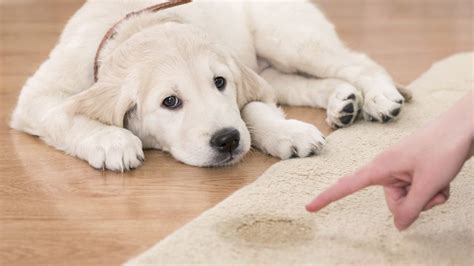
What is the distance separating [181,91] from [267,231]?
627mm

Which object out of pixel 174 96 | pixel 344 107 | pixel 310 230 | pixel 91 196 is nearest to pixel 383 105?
pixel 344 107

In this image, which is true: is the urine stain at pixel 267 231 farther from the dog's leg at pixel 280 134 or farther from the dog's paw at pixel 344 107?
the dog's paw at pixel 344 107

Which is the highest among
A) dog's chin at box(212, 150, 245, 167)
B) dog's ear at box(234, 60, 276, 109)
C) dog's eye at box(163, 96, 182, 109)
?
dog's eye at box(163, 96, 182, 109)

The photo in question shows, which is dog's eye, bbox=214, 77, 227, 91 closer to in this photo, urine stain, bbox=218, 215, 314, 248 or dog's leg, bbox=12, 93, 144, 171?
dog's leg, bbox=12, 93, 144, 171

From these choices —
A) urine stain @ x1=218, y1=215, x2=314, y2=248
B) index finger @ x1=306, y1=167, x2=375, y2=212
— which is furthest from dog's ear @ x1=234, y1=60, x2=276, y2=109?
index finger @ x1=306, y1=167, x2=375, y2=212

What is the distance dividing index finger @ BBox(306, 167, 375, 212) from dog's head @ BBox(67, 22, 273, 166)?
625 millimetres

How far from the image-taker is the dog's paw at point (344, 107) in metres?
2.40

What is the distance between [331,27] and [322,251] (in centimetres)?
148

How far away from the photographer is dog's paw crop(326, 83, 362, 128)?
2.40 meters

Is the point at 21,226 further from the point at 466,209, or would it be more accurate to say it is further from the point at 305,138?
the point at 466,209

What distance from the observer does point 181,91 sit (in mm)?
2127

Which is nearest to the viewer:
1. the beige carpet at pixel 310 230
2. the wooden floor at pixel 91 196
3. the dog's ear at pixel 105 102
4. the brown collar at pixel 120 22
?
the beige carpet at pixel 310 230

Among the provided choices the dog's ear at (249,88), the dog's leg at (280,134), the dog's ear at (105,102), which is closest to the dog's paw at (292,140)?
the dog's leg at (280,134)

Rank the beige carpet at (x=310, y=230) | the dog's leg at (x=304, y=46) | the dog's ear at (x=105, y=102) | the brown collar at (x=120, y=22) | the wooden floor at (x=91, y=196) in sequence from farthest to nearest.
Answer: the dog's leg at (x=304, y=46) → the brown collar at (x=120, y=22) → the dog's ear at (x=105, y=102) → the wooden floor at (x=91, y=196) → the beige carpet at (x=310, y=230)
